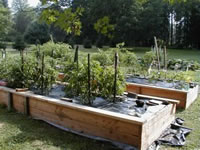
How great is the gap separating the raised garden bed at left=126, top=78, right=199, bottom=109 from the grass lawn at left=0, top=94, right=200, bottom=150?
67 centimetres

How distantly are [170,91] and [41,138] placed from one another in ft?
8.56

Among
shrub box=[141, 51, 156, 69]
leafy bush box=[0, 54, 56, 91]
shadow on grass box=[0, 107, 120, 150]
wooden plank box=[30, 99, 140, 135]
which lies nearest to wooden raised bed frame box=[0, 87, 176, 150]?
wooden plank box=[30, 99, 140, 135]

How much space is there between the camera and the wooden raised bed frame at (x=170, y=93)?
388cm

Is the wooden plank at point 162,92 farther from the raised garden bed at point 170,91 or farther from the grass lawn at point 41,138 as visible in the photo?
the grass lawn at point 41,138

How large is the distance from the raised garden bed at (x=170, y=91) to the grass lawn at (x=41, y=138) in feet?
2.20

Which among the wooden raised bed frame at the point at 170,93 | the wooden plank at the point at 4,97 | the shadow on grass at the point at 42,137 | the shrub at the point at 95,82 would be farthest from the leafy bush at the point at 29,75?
the wooden raised bed frame at the point at 170,93

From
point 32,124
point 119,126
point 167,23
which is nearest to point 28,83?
point 32,124

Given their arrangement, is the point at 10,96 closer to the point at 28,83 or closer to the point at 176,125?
the point at 28,83

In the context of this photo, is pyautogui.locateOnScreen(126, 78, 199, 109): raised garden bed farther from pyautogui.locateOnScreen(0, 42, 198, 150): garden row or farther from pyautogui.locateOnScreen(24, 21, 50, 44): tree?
pyautogui.locateOnScreen(24, 21, 50, 44): tree

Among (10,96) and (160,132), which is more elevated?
(10,96)

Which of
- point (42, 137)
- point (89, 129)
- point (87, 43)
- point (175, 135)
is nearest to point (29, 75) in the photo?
point (42, 137)

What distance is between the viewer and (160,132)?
9.16 ft

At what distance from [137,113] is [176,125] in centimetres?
71

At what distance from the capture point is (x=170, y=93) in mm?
4027
